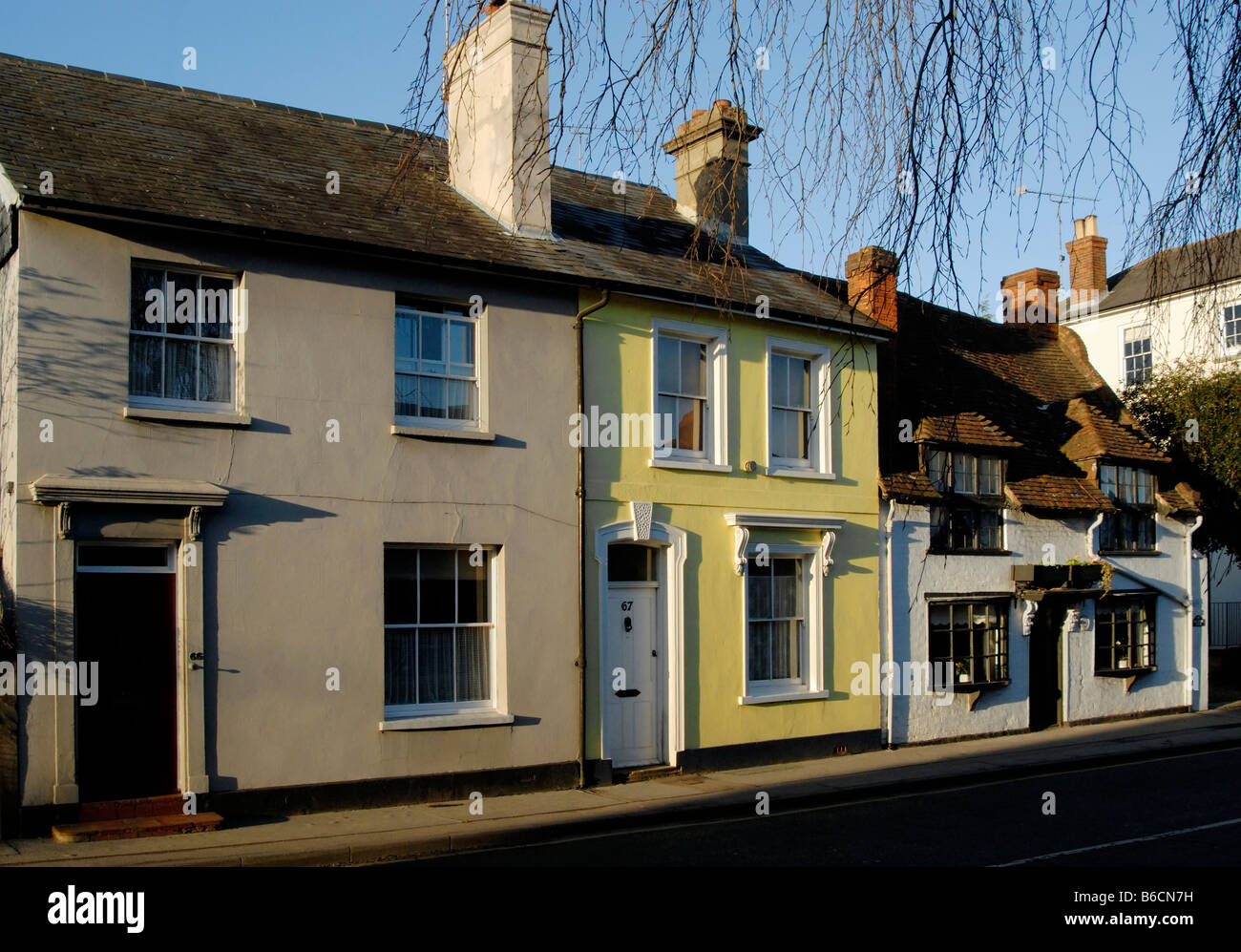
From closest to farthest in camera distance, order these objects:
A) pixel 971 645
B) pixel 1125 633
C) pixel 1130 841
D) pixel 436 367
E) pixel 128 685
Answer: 1. pixel 1130 841
2. pixel 128 685
3. pixel 436 367
4. pixel 971 645
5. pixel 1125 633

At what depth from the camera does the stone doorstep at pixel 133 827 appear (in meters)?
10.8

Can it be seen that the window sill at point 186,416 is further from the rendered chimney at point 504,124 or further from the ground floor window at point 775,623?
the ground floor window at point 775,623

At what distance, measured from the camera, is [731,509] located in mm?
16453

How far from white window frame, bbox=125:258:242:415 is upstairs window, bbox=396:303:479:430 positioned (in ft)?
6.20

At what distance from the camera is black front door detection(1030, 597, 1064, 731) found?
20984 mm

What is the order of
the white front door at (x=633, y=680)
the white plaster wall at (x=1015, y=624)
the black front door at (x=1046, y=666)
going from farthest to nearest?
the black front door at (x=1046, y=666)
the white plaster wall at (x=1015, y=624)
the white front door at (x=633, y=680)

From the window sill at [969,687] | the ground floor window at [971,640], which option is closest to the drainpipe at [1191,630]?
the ground floor window at [971,640]

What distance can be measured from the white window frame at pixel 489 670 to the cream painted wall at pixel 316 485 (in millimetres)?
139

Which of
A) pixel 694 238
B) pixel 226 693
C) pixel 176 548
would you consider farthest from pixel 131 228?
pixel 694 238

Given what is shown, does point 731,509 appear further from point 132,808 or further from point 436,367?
point 132,808

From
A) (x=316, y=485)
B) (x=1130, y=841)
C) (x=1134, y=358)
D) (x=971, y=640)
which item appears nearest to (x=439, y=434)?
(x=316, y=485)

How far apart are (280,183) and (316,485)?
388 cm
